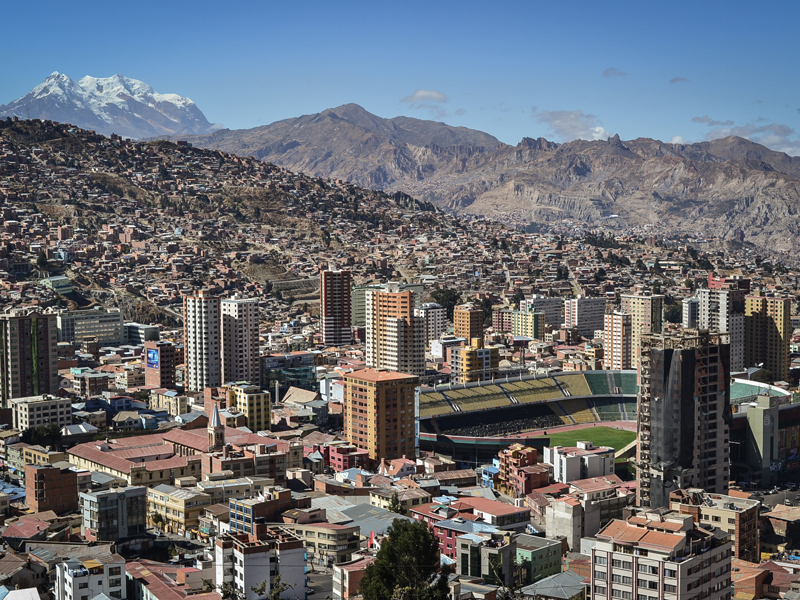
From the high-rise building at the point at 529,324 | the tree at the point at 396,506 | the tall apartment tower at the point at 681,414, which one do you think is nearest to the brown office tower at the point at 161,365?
the tree at the point at 396,506

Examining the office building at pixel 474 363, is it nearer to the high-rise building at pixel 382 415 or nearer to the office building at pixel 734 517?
the high-rise building at pixel 382 415

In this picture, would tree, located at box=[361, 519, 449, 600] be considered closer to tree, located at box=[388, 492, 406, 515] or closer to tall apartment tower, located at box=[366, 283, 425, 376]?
tree, located at box=[388, 492, 406, 515]

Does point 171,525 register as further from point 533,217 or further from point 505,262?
point 533,217

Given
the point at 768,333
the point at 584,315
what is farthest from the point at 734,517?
the point at 584,315

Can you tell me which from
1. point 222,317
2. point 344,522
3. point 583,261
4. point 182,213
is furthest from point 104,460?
point 583,261

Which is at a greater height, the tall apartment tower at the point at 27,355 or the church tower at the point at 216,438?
the tall apartment tower at the point at 27,355

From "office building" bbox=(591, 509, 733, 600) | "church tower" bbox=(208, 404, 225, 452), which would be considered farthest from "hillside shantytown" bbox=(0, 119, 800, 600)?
"church tower" bbox=(208, 404, 225, 452)

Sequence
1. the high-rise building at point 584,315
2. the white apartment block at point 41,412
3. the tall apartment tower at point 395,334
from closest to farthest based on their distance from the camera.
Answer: the white apartment block at point 41,412
the tall apartment tower at point 395,334
the high-rise building at point 584,315
